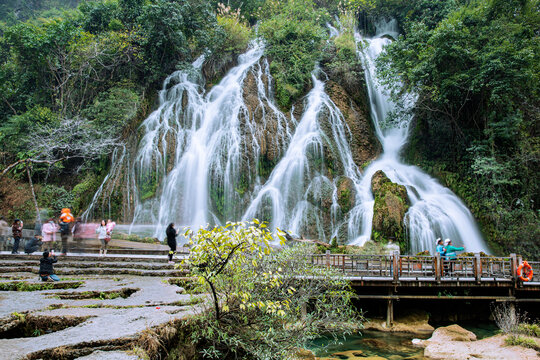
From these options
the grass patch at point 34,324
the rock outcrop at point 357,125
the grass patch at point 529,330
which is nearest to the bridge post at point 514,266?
the grass patch at point 529,330

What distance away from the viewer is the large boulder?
1605 cm

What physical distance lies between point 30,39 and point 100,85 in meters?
5.02

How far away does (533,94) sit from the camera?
19797mm

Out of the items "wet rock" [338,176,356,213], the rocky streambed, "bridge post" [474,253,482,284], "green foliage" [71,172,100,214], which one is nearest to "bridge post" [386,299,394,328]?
the rocky streambed

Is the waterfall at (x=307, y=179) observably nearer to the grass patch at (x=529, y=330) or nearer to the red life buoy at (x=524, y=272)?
the red life buoy at (x=524, y=272)

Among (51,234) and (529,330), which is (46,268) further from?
(529,330)

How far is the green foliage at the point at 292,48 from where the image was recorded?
2438cm

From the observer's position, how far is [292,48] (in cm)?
2577

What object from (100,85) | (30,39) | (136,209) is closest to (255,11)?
(100,85)

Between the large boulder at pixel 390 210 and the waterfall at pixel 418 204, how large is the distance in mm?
479

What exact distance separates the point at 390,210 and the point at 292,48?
49.1 ft

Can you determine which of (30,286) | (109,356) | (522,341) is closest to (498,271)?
(522,341)

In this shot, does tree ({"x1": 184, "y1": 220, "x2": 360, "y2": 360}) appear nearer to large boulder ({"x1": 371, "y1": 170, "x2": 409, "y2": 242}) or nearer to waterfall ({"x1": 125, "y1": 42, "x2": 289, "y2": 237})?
large boulder ({"x1": 371, "y1": 170, "x2": 409, "y2": 242})

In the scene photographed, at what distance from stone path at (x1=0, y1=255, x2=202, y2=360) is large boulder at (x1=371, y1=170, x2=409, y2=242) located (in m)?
10.0
